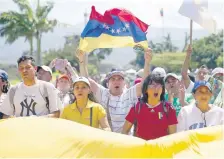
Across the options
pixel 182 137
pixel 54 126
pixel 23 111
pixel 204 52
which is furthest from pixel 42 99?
pixel 204 52

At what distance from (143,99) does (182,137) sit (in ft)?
3.02

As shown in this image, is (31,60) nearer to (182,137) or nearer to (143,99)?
(143,99)

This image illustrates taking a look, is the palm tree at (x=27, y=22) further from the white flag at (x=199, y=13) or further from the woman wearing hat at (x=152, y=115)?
the woman wearing hat at (x=152, y=115)

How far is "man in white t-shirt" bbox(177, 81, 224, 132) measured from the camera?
498cm

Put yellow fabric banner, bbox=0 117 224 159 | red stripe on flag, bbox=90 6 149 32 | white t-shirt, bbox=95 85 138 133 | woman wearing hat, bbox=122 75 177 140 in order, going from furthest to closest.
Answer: red stripe on flag, bbox=90 6 149 32 < white t-shirt, bbox=95 85 138 133 < woman wearing hat, bbox=122 75 177 140 < yellow fabric banner, bbox=0 117 224 159

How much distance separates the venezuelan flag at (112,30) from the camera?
6979 millimetres

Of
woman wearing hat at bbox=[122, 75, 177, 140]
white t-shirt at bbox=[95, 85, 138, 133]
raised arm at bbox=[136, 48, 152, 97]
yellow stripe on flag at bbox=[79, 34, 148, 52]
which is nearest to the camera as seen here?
woman wearing hat at bbox=[122, 75, 177, 140]

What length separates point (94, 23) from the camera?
7074 millimetres

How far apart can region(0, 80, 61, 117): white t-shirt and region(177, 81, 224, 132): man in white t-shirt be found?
130cm

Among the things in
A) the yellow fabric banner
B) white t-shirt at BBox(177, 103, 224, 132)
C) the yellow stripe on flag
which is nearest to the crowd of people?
white t-shirt at BBox(177, 103, 224, 132)

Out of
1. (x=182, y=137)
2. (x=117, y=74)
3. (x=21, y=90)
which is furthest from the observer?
(x=117, y=74)

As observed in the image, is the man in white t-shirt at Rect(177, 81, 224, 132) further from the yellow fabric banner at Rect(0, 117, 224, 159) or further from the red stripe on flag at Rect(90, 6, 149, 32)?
the red stripe on flag at Rect(90, 6, 149, 32)

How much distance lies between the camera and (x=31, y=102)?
17.0 ft

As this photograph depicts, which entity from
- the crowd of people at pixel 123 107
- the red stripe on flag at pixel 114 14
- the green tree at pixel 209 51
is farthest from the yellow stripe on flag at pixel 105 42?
the green tree at pixel 209 51
